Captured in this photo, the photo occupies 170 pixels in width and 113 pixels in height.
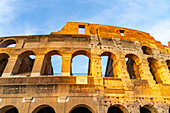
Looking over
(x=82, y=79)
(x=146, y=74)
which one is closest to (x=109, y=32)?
(x=146, y=74)

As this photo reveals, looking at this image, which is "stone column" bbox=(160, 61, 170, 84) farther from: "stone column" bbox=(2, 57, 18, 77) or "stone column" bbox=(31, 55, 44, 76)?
"stone column" bbox=(2, 57, 18, 77)

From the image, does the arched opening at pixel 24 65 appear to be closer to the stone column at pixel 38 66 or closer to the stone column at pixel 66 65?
the stone column at pixel 38 66

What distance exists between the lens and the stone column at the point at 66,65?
24.1 ft

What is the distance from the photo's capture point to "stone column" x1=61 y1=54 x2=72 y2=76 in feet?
24.1

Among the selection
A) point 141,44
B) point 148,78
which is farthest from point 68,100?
point 141,44

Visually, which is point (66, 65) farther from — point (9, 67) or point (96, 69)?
point (9, 67)

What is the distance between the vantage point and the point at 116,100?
655 cm

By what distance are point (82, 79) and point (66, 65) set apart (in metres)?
1.72

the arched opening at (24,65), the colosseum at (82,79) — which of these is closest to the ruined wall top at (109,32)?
the colosseum at (82,79)

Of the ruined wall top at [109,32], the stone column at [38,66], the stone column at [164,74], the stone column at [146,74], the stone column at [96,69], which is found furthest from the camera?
the ruined wall top at [109,32]

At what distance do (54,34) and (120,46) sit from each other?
6.40 m

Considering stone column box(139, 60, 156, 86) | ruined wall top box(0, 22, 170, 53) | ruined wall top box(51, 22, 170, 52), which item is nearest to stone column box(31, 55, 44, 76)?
ruined wall top box(0, 22, 170, 53)

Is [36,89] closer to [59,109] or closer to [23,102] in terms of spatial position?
[23,102]

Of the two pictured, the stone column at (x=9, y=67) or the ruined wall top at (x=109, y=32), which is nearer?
the stone column at (x=9, y=67)
